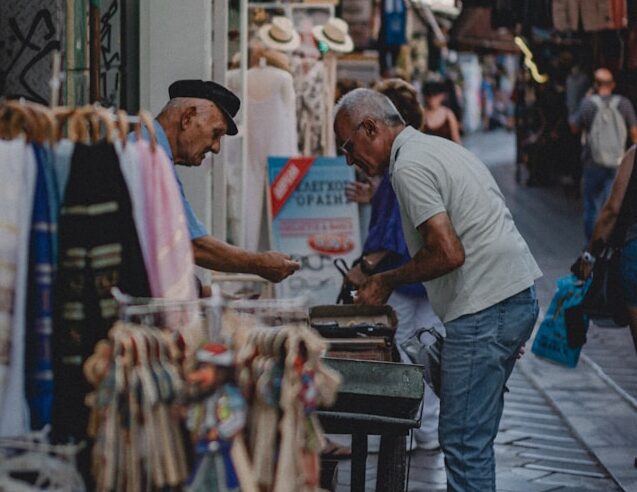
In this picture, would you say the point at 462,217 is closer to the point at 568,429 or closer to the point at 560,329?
the point at 560,329

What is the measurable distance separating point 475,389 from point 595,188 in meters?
10.0

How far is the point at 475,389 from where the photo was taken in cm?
470

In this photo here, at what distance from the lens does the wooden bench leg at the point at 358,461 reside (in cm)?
487

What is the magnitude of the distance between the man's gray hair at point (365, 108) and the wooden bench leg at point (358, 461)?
1261 mm

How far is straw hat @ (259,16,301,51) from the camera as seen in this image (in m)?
9.77

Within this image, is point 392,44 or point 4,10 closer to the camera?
point 4,10

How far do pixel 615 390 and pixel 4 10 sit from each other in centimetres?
509

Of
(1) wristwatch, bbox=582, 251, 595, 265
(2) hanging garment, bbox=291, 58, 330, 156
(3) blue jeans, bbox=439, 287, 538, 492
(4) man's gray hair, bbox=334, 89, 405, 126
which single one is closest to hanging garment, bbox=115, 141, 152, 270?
(4) man's gray hair, bbox=334, 89, 405, 126

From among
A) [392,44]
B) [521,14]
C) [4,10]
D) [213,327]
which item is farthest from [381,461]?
[392,44]

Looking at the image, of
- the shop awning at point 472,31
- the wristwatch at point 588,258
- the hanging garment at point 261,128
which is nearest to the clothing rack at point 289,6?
the hanging garment at point 261,128

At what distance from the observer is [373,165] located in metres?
4.87

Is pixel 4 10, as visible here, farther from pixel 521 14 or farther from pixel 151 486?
pixel 521 14

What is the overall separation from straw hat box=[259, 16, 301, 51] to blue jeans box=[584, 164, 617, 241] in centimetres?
561

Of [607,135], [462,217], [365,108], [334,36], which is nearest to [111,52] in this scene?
[365,108]
